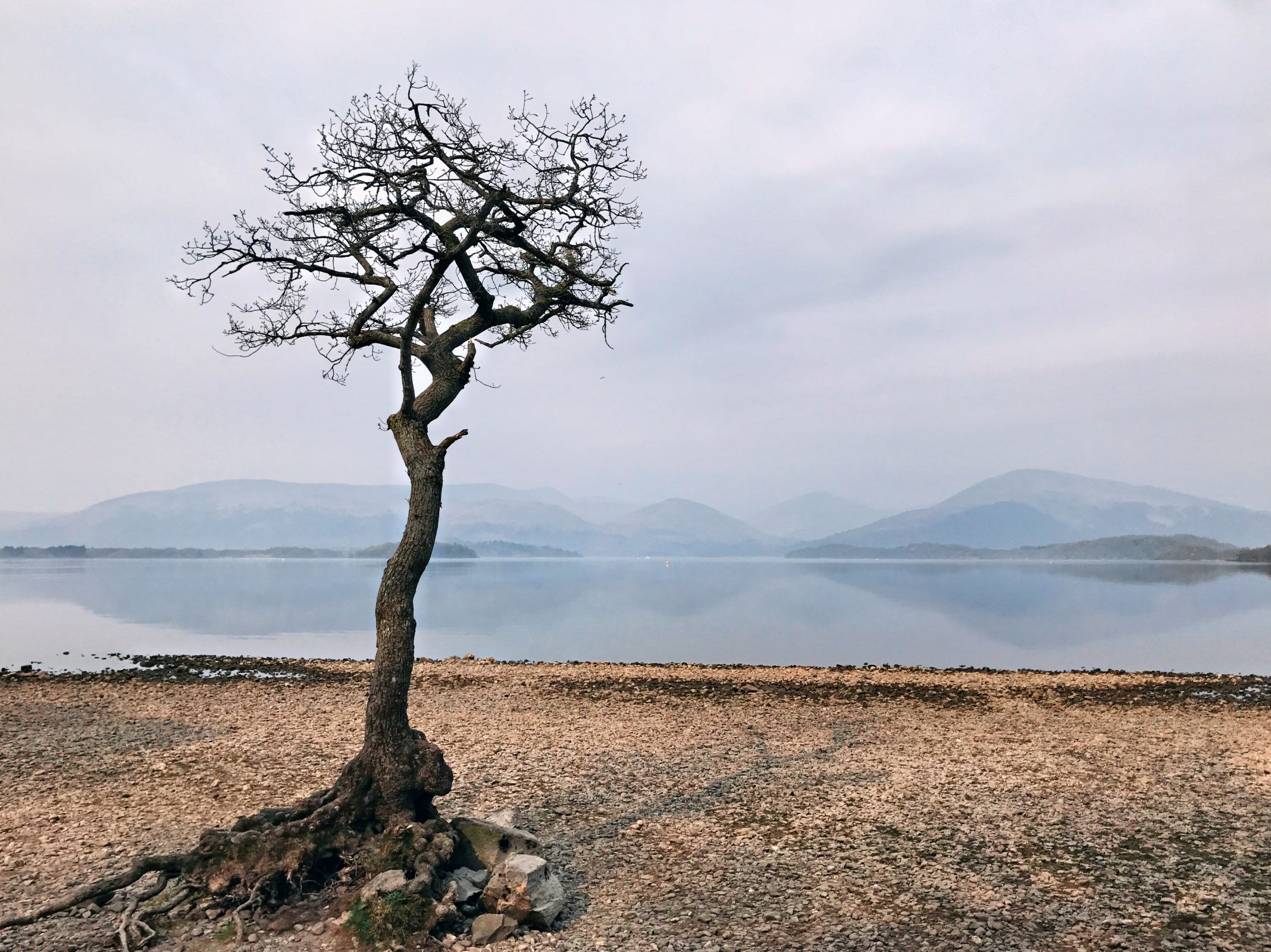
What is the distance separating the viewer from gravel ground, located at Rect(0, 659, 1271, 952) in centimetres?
651

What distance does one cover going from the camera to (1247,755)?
39.1 feet

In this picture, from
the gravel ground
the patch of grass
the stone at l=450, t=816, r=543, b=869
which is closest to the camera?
the patch of grass

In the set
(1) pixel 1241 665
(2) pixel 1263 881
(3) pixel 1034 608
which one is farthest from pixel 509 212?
(3) pixel 1034 608

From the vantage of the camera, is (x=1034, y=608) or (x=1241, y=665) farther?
(x=1034, y=608)

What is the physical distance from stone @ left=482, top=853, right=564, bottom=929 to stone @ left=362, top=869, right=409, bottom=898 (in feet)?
2.28

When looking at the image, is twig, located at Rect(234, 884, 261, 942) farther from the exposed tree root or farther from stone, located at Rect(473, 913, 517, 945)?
stone, located at Rect(473, 913, 517, 945)

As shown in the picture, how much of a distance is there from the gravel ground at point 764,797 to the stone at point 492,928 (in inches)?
5.2

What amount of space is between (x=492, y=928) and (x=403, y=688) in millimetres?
2154

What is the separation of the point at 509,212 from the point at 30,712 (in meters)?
14.5

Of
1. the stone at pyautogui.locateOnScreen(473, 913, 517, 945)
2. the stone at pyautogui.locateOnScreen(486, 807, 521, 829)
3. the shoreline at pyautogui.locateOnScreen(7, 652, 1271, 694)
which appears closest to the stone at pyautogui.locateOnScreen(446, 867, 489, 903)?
the stone at pyautogui.locateOnScreen(473, 913, 517, 945)

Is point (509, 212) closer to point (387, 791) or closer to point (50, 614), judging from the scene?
point (387, 791)

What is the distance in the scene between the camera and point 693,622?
4322 cm

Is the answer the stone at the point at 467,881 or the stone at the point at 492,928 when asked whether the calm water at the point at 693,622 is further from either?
the stone at the point at 492,928

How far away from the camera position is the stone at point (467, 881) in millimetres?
6512
